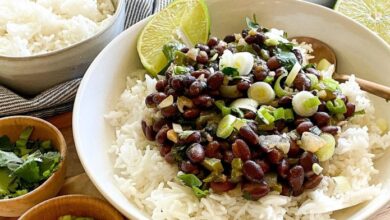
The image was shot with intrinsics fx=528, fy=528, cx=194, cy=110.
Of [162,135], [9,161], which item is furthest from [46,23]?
[162,135]

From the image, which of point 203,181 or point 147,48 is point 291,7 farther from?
point 203,181

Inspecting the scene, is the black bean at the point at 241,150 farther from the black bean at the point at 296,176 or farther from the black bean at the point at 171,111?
the black bean at the point at 171,111

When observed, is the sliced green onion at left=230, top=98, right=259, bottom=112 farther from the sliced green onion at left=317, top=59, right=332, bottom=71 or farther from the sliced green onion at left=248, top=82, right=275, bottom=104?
the sliced green onion at left=317, top=59, right=332, bottom=71

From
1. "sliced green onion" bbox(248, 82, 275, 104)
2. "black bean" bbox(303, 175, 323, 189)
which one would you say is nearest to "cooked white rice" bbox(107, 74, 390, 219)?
"black bean" bbox(303, 175, 323, 189)

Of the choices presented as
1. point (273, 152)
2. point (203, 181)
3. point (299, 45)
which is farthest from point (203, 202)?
point (299, 45)

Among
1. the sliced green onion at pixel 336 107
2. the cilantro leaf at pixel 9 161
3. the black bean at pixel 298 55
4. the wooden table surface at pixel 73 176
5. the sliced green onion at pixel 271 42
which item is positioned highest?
the sliced green onion at pixel 271 42

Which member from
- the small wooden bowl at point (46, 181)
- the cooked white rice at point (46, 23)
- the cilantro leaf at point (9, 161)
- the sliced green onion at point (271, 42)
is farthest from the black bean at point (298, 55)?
the cilantro leaf at point (9, 161)
